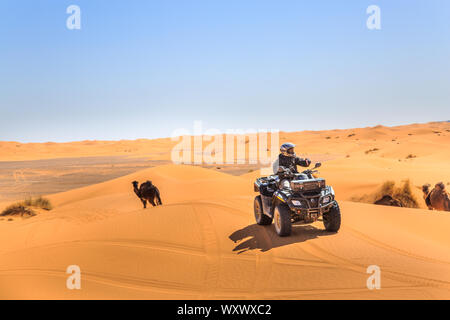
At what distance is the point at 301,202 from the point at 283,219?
462 millimetres

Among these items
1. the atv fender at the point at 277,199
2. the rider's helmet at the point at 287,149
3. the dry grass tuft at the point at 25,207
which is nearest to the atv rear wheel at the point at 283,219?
the atv fender at the point at 277,199

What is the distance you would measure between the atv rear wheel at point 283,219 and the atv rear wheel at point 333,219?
876 mm

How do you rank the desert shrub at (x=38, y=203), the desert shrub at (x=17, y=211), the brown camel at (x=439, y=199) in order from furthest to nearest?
the desert shrub at (x=38, y=203)
the desert shrub at (x=17, y=211)
the brown camel at (x=439, y=199)

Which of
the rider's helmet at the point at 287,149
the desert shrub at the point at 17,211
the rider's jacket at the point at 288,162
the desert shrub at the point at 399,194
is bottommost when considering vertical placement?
the desert shrub at the point at 17,211

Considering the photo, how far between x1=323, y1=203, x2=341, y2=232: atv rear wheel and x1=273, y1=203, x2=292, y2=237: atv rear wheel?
34.5 inches

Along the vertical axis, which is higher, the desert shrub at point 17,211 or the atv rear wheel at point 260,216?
the atv rear wheel at point 260,216

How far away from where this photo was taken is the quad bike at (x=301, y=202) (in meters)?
6.62

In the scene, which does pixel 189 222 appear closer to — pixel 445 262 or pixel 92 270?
pixel 92 270

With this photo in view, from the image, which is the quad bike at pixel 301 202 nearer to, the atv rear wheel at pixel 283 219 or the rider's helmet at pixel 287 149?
the atv rear wheel at pixel 283 219

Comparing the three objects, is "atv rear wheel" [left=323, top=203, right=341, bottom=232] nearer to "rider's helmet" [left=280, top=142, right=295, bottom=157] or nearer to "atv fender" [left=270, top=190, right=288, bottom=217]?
"atv fender" [left=270, top=190, right=288, bottom=217]

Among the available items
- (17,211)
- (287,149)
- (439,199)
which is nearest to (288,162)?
(287,149)

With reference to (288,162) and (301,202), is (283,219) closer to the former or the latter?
(301,202)
